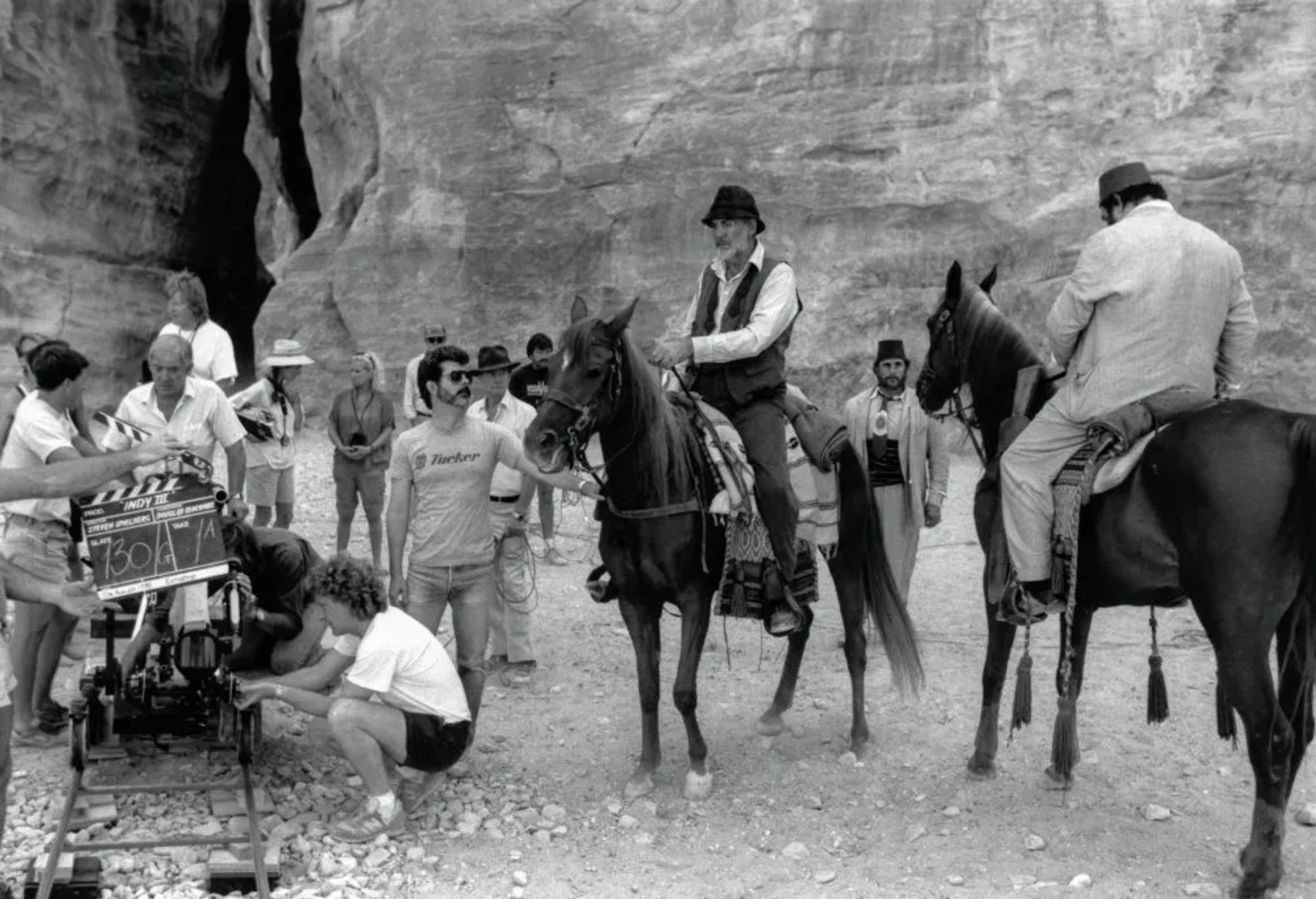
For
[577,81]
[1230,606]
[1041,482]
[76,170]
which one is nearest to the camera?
[1230,606]

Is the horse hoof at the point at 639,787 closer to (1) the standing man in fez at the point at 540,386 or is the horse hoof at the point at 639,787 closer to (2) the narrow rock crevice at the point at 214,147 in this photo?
(1) the standing man in fez at the point at 540,386

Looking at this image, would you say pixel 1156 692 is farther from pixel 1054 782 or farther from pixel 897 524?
pixel 897 524

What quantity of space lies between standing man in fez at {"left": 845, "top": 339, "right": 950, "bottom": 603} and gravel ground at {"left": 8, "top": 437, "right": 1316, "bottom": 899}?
0.88 m

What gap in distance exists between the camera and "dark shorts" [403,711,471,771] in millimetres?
5629

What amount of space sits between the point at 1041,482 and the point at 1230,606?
3.39ft

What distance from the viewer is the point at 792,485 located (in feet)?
20.6

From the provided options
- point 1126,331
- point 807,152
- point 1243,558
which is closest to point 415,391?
point 1126,331

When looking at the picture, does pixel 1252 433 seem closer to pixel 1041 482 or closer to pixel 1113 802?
pixel 1041 482

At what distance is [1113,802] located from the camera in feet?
19.4

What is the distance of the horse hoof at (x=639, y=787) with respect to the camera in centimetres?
603

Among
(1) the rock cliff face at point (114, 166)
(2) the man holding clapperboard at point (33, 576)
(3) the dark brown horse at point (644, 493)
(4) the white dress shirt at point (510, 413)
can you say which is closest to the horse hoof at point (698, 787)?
(3) the dark brown horse at point (644, 493)

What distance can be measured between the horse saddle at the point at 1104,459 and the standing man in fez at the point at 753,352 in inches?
50.4

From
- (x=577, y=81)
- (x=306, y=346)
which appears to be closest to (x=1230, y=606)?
(x=577, y=81)

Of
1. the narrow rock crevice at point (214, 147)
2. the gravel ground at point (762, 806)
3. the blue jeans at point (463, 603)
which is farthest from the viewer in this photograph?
the narrow rock crevice at point (214, 147)
